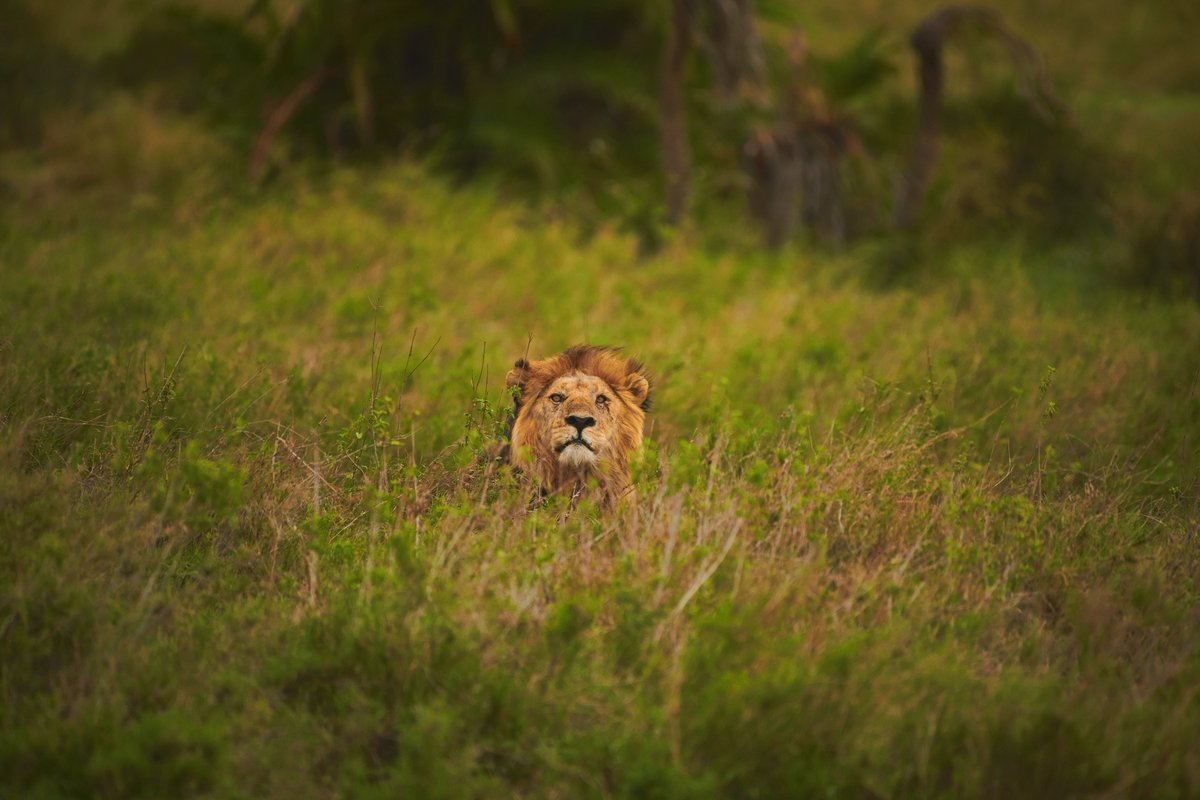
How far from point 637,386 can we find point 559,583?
102 cm

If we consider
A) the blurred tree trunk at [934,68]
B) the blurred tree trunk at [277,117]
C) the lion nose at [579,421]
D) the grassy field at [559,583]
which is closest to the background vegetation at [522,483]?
the grassy field at [559,583]

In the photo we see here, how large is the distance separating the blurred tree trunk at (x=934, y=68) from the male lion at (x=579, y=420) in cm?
668

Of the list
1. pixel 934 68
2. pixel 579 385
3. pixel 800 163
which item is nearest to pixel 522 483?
pixel 579 385

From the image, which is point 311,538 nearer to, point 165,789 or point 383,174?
point 165,789

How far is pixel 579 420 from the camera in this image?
3.76 m

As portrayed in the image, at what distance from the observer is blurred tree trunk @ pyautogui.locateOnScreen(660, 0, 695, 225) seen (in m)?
8.84

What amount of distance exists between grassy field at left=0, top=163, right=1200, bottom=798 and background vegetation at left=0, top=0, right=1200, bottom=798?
0.06ft

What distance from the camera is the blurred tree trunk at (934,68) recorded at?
9.56 metres

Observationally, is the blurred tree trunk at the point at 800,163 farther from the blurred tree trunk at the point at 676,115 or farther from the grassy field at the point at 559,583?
the grassy field at the point at 559,583

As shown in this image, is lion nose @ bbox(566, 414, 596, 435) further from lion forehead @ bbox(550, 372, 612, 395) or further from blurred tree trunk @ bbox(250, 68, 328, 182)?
blurred tree trunk @ bbox(250, 68, 328, 182)

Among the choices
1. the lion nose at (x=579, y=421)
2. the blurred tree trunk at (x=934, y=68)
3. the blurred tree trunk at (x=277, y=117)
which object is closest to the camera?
the lion nose at (x=579, y=421)

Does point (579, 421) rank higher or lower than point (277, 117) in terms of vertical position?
lower

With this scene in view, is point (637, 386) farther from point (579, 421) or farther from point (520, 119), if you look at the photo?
point (520, 119)

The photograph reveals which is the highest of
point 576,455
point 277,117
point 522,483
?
point 277,117
